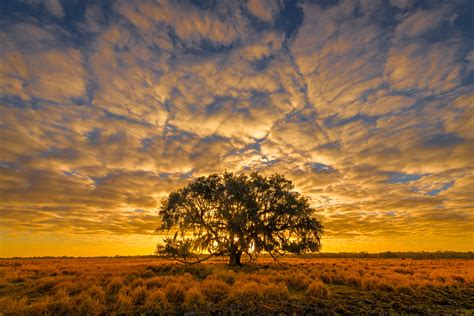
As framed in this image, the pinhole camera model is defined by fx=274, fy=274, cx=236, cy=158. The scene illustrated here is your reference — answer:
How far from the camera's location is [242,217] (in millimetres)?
28953

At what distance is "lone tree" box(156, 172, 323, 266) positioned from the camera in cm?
2966

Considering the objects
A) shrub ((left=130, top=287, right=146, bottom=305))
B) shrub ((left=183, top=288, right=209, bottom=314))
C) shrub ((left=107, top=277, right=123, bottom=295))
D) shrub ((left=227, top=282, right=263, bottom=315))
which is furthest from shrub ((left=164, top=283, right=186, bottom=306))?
shrub ((left=107, top=277, right=123, bottom=295))

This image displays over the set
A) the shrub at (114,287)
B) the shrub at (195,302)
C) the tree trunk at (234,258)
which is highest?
the tree trunk at (234,258)

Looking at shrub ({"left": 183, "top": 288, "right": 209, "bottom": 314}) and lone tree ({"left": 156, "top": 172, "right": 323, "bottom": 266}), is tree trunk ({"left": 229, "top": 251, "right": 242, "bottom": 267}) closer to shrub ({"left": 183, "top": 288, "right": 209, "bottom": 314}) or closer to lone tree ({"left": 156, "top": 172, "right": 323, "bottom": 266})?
lone tree ({"left": 156, "top": 172, "right": 323, "bottom": 266})

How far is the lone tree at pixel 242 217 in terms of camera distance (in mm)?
29656

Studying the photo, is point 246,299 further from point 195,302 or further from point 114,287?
point 114,287

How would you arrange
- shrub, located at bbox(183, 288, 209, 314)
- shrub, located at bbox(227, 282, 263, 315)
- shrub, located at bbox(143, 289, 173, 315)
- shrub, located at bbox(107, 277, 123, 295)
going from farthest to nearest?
shrub, located at bbox(107, 277, 123, 295) < shrub, located at bbox(183, 288, 209, 314) < shrub, located at bbox(227, 282, 263, 315) < shrub, located at bbox(143, 289, 173, 315)

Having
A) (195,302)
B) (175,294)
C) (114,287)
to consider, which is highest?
(114,287)

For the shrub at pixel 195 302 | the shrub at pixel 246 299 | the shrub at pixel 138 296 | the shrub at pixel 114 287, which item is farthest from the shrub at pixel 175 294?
the shrub at pixel 114 287

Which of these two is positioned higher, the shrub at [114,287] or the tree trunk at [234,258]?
the tree trunk at [234,258]

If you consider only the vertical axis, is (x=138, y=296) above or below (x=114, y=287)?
below

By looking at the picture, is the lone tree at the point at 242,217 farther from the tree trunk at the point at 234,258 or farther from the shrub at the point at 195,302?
the shrub at the point at 195,302

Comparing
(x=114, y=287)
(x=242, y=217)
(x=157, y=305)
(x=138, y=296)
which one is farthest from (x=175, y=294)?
(x=242, y=217)

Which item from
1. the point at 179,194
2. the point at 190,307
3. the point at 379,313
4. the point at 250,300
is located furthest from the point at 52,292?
the point at 379,313
